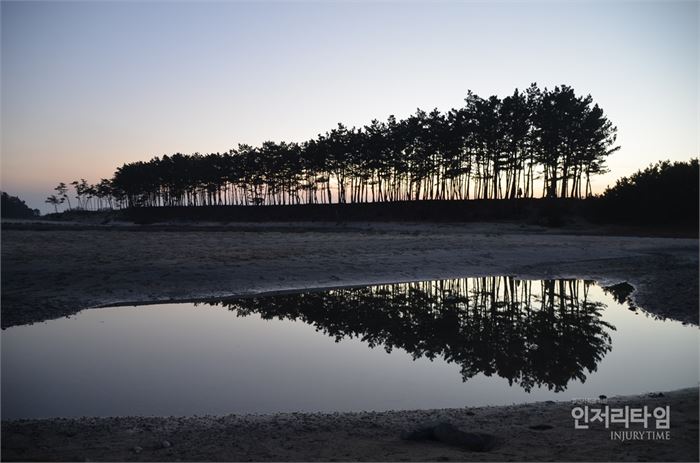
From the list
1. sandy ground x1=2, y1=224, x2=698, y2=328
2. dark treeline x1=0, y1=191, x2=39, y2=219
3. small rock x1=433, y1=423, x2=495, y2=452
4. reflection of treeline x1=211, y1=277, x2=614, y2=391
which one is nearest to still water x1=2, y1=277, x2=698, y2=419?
reflection of treeline x1=211, y1=277, x2=614, y2=391

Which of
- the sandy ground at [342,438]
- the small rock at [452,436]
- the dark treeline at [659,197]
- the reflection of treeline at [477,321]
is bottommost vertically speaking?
the reflection of treeline at [477,321]

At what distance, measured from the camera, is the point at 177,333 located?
1341 cm

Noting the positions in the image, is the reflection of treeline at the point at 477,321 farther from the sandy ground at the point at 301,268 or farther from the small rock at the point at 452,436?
the small rock at the point at 452,436

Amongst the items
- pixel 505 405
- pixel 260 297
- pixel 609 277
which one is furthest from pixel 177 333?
pixel 609 277

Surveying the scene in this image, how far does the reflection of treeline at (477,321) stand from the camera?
415 inches

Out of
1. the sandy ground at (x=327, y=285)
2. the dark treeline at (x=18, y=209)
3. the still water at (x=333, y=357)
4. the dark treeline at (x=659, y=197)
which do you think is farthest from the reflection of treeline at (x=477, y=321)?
the dark treeline at (x=18, y=209)

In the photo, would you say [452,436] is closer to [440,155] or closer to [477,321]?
[477,321]

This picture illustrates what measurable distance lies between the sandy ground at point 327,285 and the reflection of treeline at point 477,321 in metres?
1.99

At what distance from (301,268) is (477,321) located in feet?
35.2

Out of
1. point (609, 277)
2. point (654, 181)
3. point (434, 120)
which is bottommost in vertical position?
point (609, 277)

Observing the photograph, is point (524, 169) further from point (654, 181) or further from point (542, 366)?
point (542, 366)

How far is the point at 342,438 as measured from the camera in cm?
637

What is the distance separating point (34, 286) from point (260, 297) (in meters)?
8.39

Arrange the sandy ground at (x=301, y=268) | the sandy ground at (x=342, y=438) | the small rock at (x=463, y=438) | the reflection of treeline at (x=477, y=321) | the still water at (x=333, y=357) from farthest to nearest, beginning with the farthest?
1. the sandy ground at (x=301, y=268)
2. the reflection of treeline at (x=477, y=321)
3. the still water at (x=333, y=357)
4. the small rock at (x=463, y=438)
5. the sandy ground at (x=342, y=438)
